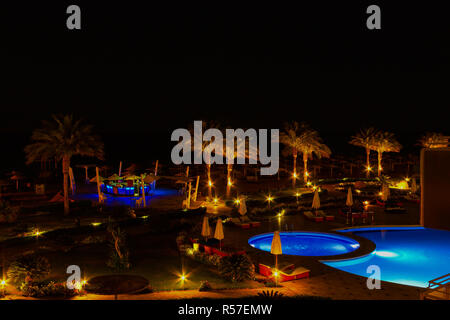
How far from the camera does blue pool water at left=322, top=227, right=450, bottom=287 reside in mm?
15792

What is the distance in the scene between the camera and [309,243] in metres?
20.6

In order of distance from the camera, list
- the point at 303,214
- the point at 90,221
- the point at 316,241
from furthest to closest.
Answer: the point at 303,214, the point at 90,221, the point at 316,241

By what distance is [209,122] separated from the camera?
1265 inches

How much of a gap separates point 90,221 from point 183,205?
5.85 meters

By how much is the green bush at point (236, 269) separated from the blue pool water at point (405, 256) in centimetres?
407

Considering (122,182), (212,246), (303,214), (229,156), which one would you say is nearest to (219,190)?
(229,156)

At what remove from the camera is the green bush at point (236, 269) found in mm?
13898

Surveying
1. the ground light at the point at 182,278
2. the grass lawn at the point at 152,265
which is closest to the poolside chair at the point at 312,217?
the grass lawn at the point at 152,265

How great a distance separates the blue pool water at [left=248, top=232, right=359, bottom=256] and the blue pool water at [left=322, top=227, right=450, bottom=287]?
1.48m

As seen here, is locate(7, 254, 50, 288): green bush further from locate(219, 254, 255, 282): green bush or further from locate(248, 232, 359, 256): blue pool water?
locate(248, 232, 359, 256): blue pool water

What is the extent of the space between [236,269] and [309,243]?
7.63 meters

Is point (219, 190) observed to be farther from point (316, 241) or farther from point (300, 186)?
point (316, 241)

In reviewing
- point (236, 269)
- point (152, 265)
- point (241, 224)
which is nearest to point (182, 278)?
point (236, 269)

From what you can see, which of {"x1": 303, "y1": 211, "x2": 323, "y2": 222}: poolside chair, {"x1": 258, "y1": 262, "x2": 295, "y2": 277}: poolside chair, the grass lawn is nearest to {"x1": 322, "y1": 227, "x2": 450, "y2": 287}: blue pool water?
{"x1": 303, "y1": 211, "x2": 323, "y2": 222}: poolside chair
